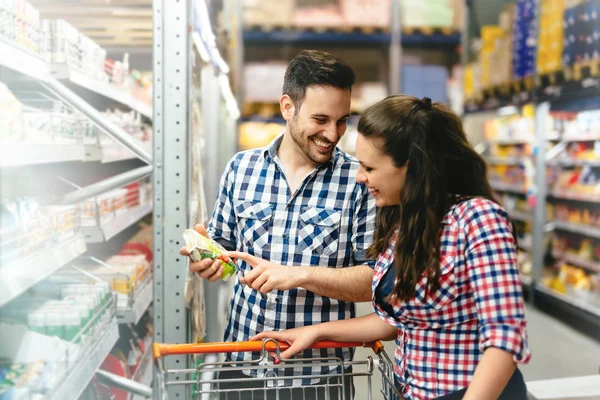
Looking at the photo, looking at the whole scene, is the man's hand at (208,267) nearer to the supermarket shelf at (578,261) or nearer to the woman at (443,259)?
the woman at (443,259)

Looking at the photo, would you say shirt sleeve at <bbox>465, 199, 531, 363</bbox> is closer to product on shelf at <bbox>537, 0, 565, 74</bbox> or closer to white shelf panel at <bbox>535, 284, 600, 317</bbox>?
white shelf panel at <bbox>535, 284, 600, 317</bbox>

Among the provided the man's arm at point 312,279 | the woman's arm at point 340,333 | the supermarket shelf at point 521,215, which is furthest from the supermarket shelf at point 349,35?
the woman's arm at point 340,333

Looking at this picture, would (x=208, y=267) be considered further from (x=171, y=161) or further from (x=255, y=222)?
(x=171, y=161)

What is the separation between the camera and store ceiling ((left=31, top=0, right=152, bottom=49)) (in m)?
3.06

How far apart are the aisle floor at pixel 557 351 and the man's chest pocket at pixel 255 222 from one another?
201cm

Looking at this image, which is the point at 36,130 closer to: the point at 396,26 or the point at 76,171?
the point at 76,171

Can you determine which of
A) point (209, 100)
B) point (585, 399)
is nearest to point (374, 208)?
point (585, 399)

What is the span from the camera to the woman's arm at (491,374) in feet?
3.88

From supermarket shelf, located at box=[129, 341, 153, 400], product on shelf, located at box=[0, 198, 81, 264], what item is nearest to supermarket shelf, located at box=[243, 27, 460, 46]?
supermarket shelf, located at box=[129, 341, 153, 400]

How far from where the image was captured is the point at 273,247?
1844 mm

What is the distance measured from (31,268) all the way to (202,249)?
0.53 meters

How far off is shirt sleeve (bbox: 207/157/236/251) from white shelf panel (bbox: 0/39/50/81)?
2.12 ft

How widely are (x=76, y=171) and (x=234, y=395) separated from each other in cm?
148

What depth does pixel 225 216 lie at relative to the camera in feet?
6.42
